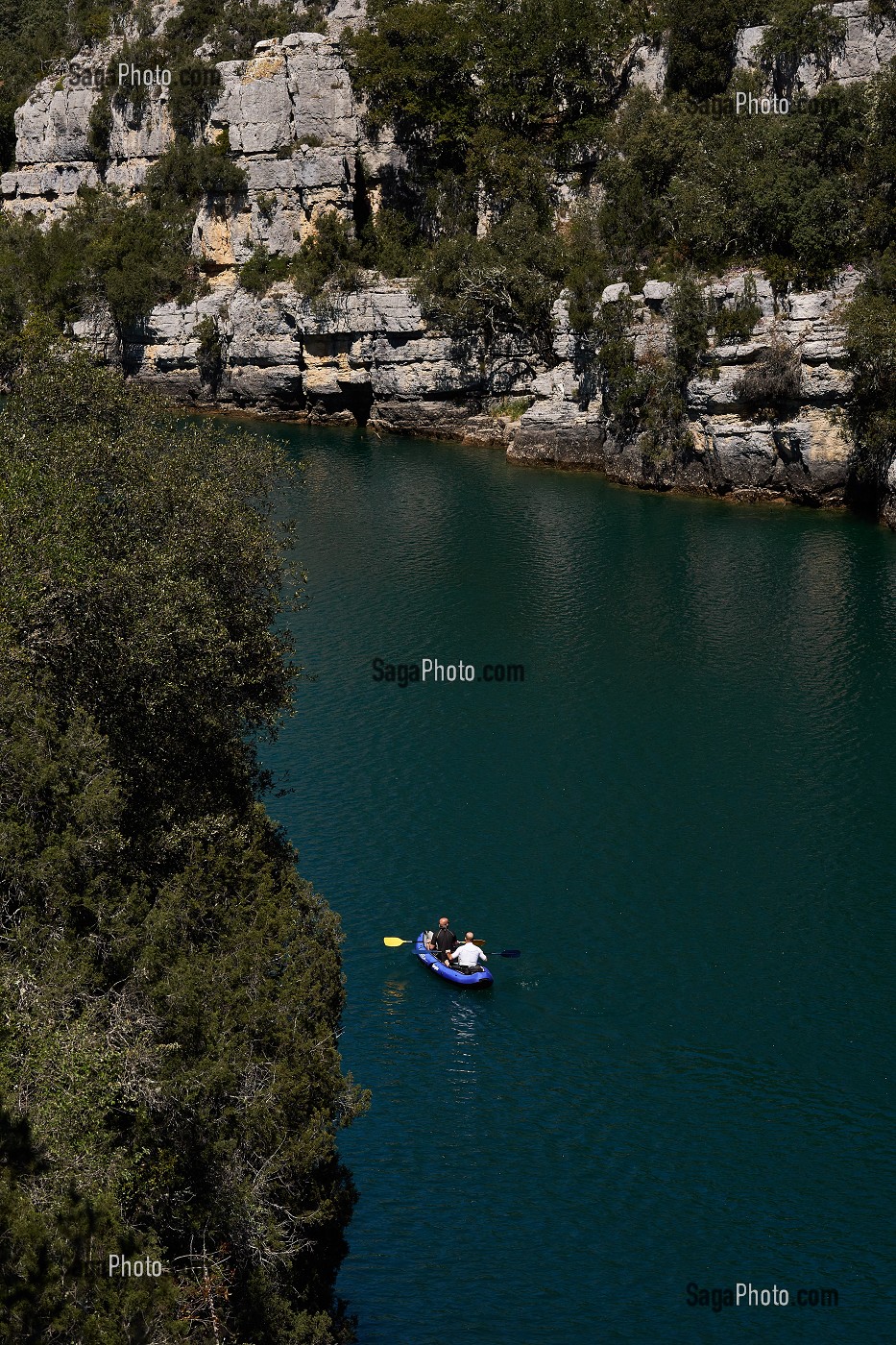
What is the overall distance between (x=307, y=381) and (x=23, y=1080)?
249 ft

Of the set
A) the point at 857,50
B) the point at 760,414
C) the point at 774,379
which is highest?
the point at 857,50

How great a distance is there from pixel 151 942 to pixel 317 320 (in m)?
70.4

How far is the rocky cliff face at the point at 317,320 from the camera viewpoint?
75438 millimetres

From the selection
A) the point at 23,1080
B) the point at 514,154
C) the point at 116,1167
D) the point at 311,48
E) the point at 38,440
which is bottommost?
the point at 116,1167

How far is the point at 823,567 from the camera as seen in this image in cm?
5850

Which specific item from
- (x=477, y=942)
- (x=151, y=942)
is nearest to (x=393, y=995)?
(x=477, y=942)

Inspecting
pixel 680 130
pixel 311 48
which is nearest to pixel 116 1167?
pixel 680 130

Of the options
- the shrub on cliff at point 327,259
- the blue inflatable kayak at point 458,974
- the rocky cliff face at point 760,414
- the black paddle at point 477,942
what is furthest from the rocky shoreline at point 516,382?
the blue inflatable kayak at point 458,974

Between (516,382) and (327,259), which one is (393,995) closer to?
(516,382)

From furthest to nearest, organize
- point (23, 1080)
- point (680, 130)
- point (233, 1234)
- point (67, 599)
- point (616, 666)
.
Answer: point (680, 130), point (616, 666), point (67, 599), point (233, 1234), point (23, 1080)

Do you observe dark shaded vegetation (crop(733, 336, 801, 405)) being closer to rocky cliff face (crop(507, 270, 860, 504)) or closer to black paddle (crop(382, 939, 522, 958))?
rocky cliff face (crop(507, 270, 860, 504))

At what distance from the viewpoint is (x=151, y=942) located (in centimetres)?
2158

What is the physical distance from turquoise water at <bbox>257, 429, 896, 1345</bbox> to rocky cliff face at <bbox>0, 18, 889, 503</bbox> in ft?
55.2

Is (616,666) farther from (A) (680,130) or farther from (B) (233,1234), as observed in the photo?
(A) (680,130)
